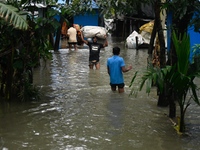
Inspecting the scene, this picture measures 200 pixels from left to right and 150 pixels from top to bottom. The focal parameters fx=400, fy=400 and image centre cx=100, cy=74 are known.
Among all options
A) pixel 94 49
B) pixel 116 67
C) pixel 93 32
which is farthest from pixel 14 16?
pixel 93 32

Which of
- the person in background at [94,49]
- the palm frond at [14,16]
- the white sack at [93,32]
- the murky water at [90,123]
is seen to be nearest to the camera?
the murky water at [90,123]

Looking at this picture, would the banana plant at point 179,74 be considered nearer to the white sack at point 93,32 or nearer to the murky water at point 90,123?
the murky water at point 90,123

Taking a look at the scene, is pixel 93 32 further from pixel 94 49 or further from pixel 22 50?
pixel 22 50

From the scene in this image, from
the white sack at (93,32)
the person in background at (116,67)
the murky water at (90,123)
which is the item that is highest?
the white sack at (93,32)

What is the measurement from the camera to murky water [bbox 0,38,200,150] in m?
5.78

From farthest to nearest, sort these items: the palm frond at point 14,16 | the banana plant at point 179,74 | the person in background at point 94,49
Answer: the person in background at point 94,49
the palm frond at point 14,16
the banana plant at point 179,74

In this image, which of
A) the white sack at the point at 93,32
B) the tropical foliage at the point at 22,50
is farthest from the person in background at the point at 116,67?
the white sack at the point at 93,32

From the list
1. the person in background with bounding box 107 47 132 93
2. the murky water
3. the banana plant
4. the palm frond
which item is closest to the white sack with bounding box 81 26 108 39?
the murky water

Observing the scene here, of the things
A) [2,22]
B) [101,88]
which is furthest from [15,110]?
[101,88]

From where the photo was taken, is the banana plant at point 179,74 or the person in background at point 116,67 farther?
the person in background at point 116,67

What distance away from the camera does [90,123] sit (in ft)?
22.4

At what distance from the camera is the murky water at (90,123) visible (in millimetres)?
5781

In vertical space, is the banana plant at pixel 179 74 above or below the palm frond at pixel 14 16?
below

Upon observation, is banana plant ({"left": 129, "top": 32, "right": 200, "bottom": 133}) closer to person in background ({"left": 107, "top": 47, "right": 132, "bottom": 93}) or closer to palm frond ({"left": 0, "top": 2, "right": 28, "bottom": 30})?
palm frond ({"left": 0, "top": 2, "right": 28, "bottom": 30})
